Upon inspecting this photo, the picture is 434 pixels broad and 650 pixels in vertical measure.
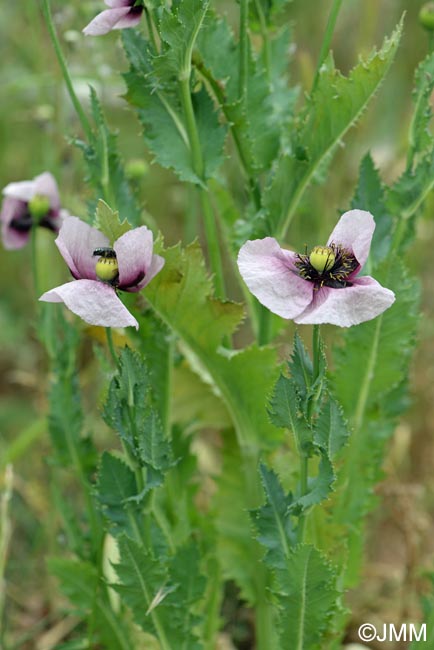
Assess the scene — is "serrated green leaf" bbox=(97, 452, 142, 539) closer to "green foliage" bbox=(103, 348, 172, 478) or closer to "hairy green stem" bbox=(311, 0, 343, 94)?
"green foliage" bbox=(103, 348, 172, 478)

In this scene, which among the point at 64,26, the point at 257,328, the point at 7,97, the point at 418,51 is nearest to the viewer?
the point at 257,328

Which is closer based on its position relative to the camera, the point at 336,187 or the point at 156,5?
the point at 156,5

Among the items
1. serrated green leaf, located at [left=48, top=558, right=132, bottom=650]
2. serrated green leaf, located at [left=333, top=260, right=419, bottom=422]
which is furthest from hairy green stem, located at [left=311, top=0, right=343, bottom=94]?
serrated green leaf, located at [left=48, top=558, right=132, bottom=650]

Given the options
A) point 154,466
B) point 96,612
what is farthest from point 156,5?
point 96,612

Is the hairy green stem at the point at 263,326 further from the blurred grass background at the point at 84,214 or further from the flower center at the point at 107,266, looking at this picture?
the flower center at the point at 107,266

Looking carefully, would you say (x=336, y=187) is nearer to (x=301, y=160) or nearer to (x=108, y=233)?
(x=301, y=160)

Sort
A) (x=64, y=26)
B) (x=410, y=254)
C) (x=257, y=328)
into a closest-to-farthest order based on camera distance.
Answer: (x=257, y=328) → (x=64, y=26) → (x=410, y=254)
